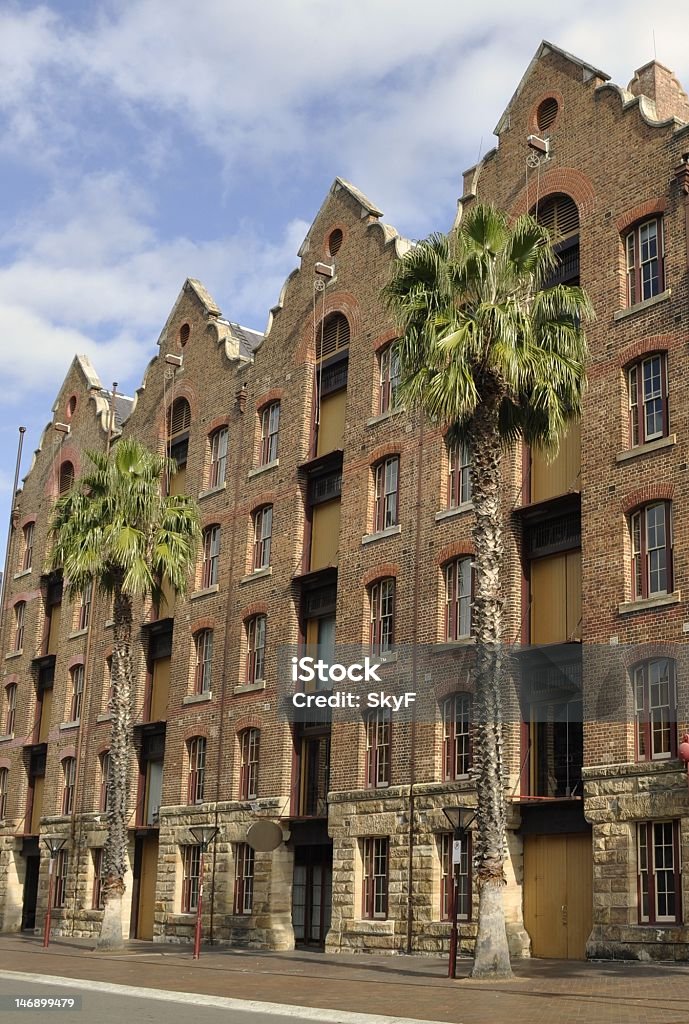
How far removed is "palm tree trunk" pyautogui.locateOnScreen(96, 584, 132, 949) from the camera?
32594 millimetres

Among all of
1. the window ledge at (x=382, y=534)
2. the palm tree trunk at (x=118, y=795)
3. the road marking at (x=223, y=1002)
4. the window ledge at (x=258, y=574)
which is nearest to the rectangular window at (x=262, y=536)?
the window ledge at (x=258, y=574)

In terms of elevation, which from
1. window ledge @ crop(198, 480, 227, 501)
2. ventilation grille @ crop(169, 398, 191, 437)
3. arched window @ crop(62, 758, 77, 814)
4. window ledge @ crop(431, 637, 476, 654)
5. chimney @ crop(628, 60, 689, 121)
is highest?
chimney @ crop(628, 60, 689, 121)

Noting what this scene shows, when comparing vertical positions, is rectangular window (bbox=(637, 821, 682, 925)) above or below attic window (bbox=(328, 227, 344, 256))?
below

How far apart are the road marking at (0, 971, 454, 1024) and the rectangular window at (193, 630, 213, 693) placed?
51.3 ft

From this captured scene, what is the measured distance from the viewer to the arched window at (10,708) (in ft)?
170

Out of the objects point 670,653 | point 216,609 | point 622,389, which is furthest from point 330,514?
point 670,653

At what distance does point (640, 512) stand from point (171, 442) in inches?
855

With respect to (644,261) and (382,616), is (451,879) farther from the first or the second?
(644,261)

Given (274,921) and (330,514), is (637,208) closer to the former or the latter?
(330,514)

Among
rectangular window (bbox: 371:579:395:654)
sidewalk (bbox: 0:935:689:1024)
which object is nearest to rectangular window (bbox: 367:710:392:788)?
rectangular window (bbox: 371:579:395:654)

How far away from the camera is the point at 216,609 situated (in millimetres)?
39500

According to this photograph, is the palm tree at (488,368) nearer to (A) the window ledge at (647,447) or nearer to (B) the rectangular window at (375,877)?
(A) the window ledge at (647,447)

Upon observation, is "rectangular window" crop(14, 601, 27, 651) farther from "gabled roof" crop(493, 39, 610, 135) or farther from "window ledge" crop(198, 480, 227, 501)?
"gabled roof" crop(493, 39, 610, 135)

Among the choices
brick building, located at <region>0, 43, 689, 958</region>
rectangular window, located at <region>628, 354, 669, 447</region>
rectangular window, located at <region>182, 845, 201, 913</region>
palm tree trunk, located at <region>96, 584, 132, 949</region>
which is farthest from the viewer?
rectangular window, located at <region>182, 845, 201, 913</region>
